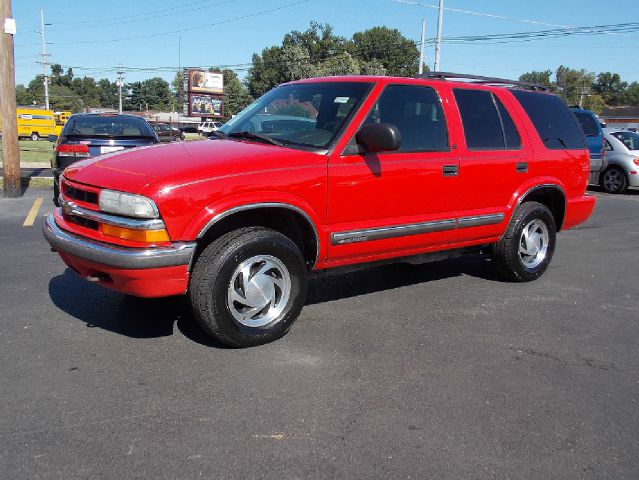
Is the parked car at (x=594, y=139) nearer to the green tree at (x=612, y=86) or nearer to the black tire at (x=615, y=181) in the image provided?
the black tire at (x=615, y=181)

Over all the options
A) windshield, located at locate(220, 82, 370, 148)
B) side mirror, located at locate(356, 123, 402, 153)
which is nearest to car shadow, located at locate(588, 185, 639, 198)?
windshield, located at locate(220, 82, 370, 148)

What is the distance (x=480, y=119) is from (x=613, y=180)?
11425 millimetres

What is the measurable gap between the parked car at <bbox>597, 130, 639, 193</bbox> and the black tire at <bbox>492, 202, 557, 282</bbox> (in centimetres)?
1009

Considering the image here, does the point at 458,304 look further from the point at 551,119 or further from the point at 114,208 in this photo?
the point at 114,208

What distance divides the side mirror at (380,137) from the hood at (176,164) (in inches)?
15.9

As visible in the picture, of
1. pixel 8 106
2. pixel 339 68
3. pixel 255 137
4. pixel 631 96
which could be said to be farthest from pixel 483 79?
pixel 631 96

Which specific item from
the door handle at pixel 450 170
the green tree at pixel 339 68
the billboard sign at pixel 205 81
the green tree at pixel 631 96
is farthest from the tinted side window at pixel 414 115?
the green tree at pixel 631 96

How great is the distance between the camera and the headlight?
348cm

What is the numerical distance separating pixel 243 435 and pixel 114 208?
5.44 feet

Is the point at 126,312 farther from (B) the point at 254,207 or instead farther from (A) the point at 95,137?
(A) the point at 95,137

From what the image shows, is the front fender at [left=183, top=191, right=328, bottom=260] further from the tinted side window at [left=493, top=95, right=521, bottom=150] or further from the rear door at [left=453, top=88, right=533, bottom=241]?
the tinted side window at [left=493, top=95, right=521, bottom=150]

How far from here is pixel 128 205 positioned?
139 inches

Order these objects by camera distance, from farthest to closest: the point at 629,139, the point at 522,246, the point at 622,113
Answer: the point at 622,113, the point at 629,139, the point at 522,246

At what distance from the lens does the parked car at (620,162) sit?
1442cm
